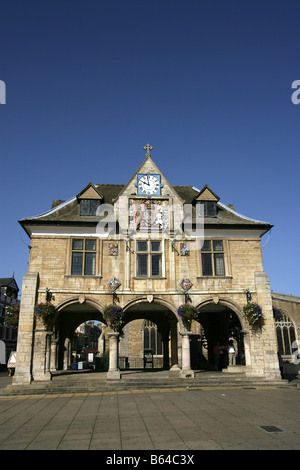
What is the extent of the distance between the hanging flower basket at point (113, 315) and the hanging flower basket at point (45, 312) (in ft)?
8.88

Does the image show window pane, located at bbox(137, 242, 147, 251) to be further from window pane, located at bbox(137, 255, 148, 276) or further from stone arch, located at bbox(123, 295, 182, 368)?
stone arch, located at bbox(123, 295, 182, 368)

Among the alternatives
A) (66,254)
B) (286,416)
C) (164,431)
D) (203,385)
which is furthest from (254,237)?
(164,431)

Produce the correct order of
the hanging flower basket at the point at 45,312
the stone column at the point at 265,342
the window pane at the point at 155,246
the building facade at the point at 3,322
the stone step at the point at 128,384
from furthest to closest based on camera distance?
the building facade at the point at 3,322
the window pane at the point at 155,246
the stone column at the point at 265,342
the hanging flower basket at the point at 45,312
the stone step at the point at 128,384

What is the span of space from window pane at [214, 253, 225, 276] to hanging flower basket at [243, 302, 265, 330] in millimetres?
2303

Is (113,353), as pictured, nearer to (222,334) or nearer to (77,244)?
(77,244)

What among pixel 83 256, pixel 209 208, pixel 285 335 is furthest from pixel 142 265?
pixel 285 335

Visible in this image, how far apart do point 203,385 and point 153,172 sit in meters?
12.2

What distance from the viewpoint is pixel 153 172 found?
71.1 ft

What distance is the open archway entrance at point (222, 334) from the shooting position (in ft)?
68.7

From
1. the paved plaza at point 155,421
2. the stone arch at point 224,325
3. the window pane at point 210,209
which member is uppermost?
the window pane at point 210,209

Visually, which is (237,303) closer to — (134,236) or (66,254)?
(134,236)

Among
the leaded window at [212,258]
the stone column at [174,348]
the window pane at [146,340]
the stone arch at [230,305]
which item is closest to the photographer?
the stone arch at [230,305]

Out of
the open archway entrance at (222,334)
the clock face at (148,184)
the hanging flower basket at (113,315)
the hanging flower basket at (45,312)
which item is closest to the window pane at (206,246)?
the open archway entrance at (222,334)

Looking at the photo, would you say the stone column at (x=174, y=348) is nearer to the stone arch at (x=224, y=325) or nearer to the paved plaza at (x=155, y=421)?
the stone arch at (x=224, y=325)
